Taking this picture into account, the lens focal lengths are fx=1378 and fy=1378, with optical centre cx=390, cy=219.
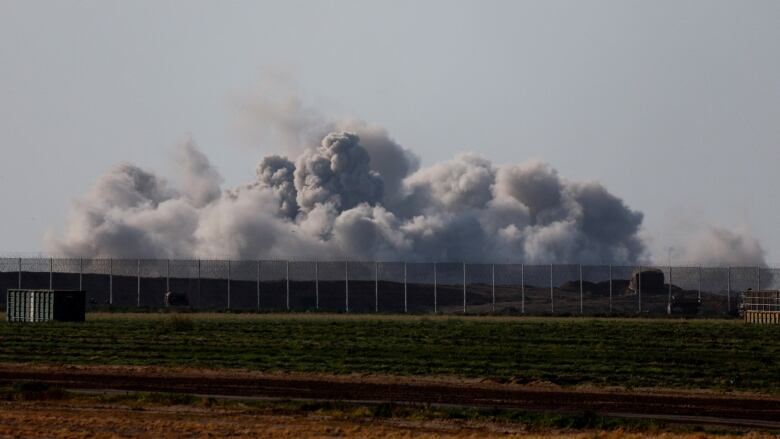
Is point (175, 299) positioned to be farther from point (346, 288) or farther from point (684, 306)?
point (684, 306)

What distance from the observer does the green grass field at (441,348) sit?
52.5 m

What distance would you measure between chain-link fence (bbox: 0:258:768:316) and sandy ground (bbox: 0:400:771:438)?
7192cm

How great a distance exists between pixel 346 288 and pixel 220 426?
3098 inches

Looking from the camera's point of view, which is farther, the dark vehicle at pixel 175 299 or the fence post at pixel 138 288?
the dark vehicle at pixel 175 299

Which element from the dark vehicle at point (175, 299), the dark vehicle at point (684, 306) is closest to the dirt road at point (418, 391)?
the dark vehicle at point (175, 299)

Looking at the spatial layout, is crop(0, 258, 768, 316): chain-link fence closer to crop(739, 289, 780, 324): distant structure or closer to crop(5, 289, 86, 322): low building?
crop(739, 289, 780, 324): distant structure

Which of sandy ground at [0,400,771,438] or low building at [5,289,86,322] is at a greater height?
low building at [5,289,86,322]

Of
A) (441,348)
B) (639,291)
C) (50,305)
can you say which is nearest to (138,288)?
(50,305)

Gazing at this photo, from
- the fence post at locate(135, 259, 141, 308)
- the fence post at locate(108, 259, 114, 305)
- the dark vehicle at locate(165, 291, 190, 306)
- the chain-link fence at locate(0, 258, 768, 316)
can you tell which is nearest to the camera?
the fence post at locate(135, 259, 141, 308)

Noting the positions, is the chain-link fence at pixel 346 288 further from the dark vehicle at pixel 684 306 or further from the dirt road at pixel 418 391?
the dirt road at pixel 418 391

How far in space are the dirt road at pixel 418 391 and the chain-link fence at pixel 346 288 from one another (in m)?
60.3

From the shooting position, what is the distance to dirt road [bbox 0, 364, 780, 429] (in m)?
40.5

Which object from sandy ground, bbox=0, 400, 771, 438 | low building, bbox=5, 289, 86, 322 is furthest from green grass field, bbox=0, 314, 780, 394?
sandy ground, bbox=0, 400, 771, 438

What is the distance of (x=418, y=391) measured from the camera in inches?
1784
